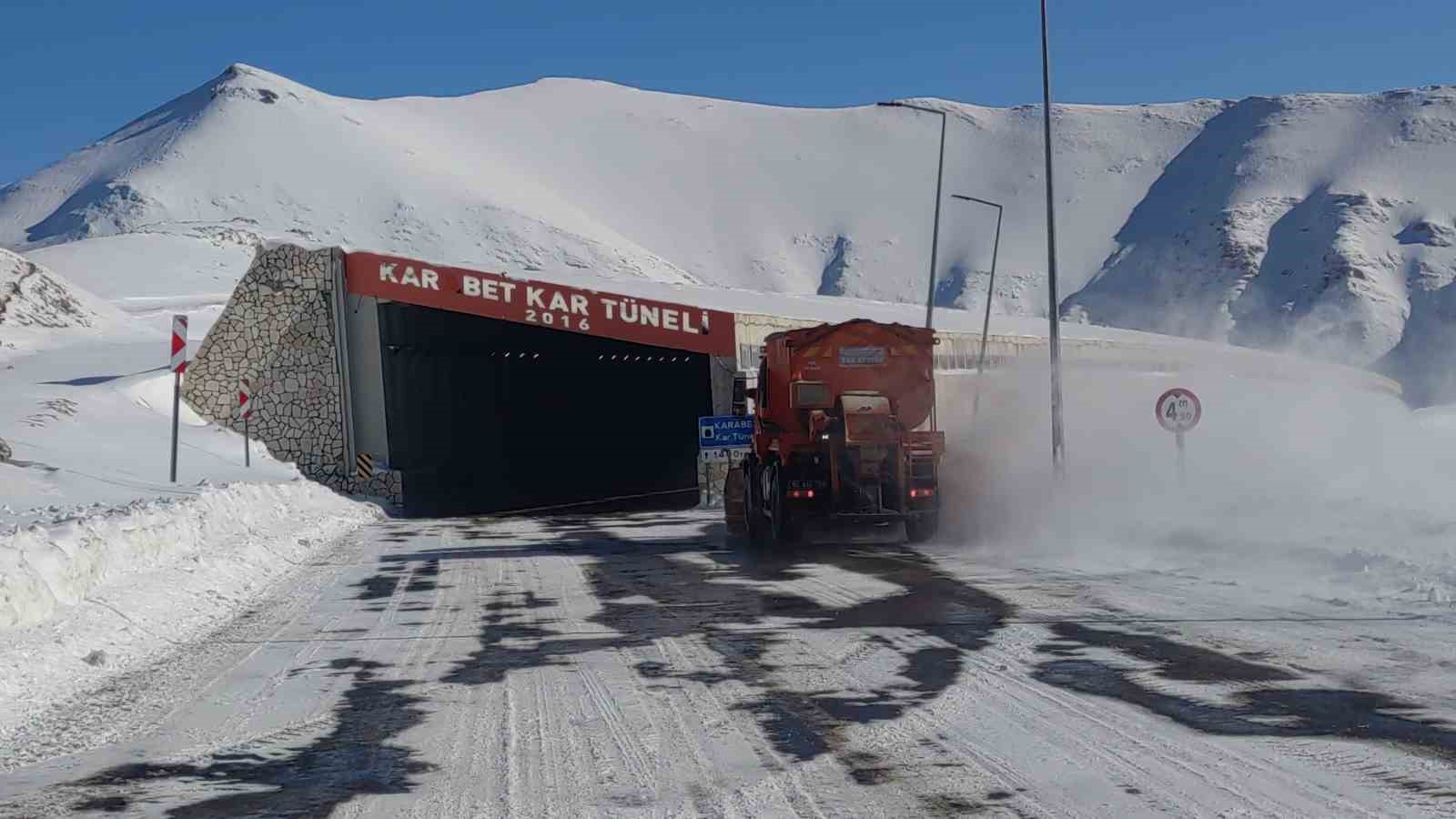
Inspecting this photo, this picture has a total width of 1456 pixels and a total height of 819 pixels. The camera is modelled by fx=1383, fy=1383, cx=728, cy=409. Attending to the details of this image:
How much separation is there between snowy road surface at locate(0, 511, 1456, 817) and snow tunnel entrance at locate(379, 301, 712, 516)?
86.2 feet

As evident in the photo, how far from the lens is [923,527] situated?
20859 millimetres

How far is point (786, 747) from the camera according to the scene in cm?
734

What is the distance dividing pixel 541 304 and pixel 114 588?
85.2ft

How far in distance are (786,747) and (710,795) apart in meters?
1.00

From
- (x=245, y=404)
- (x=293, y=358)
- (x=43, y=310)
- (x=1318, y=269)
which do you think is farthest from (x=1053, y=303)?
(x=1318, y=269)

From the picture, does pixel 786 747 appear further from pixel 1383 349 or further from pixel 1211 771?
pixel 1383 349

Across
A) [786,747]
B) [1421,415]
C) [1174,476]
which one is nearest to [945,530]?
[1174,476]

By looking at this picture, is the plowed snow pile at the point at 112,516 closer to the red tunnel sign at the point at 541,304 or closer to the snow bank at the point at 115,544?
the snow bank at the point at 115,544

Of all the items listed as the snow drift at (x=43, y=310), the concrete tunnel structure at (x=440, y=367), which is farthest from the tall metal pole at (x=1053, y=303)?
the snow drift at (x=43, y=310)

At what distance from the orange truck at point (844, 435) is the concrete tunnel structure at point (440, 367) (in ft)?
56.3

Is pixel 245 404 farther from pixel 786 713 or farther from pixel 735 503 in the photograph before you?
pixel 786 713

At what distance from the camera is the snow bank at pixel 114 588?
32.1ft

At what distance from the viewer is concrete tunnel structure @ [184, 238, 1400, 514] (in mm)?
38875

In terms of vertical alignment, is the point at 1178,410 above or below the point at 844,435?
above
